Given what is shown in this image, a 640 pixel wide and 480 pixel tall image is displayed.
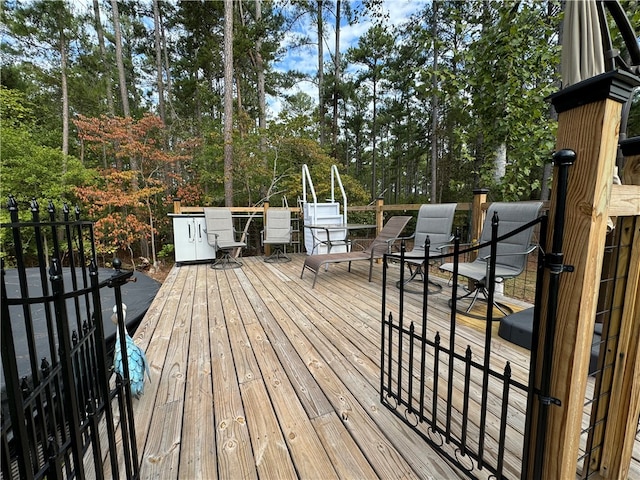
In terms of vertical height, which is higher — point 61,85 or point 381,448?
point 61,85

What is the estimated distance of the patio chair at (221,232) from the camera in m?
5.46

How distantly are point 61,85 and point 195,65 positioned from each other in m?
4.29

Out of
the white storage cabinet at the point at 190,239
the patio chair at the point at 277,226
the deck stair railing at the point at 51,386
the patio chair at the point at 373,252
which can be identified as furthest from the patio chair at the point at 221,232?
the deck stair railing at the point at 51,386

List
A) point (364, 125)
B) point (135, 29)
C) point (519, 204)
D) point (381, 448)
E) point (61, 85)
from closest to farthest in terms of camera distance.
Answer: point (381, 448) < point (519, 204) < point (61, 85) < point (135, 29) < point (364, 125)

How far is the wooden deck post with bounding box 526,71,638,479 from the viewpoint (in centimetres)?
74

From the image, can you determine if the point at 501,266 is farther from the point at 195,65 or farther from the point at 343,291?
the point at 195,65

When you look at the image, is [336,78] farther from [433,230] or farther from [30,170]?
[433,230]

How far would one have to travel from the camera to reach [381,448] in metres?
1.29

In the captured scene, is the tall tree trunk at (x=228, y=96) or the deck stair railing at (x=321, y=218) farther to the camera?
the tall tree trunk at (x=228, y=96)

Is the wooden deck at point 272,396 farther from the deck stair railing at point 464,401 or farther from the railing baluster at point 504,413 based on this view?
the railing baluster at point 504,413

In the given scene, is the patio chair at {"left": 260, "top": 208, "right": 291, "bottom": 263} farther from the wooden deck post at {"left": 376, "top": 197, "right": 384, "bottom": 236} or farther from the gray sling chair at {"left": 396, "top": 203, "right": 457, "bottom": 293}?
the gray sling chair at {"left": 396, "top": 203, "right": 457, "bottom": 293}

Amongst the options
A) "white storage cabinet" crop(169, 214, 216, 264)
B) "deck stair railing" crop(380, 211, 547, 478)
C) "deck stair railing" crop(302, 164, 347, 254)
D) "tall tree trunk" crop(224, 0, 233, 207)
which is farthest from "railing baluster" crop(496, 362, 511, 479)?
"tall tree trunk" crop(224, 0, 233, 207)

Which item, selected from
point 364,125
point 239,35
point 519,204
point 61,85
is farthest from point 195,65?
point 519,204

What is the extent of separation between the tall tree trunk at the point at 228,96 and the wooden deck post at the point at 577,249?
746 cm
